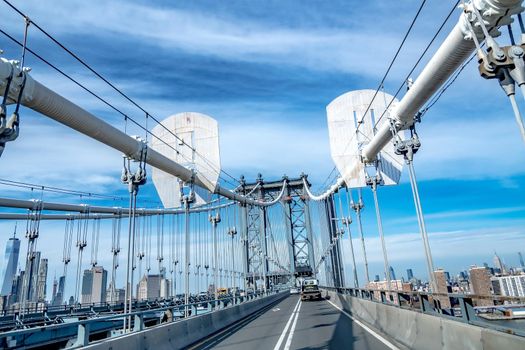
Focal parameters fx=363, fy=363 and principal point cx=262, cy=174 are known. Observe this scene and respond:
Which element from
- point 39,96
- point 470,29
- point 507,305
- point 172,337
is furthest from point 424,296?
point 39,96

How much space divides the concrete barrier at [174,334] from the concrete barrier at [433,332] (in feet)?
21.7

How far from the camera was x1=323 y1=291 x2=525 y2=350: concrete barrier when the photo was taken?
531 centimetres

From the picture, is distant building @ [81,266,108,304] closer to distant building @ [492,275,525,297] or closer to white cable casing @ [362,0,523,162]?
distant building @ [492,275,525,297]

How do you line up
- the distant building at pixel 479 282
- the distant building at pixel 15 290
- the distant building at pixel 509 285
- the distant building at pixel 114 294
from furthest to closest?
the distant building at pixel 15 290
the distant building at pixel 114 294
the distant building at pixel 509 285
the distant building at pixel 479 282

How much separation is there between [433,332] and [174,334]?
7.70 m

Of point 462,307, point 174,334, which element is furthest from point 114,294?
point 462,307

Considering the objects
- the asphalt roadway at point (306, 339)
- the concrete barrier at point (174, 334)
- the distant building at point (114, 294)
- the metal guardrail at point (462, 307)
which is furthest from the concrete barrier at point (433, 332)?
the distant building at point (114, 294)

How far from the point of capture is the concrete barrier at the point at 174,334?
8.30 m

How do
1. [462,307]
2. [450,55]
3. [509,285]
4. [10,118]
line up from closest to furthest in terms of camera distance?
[462,307] < [10,118] < [450,55] < [509,285]

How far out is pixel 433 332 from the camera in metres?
7.80

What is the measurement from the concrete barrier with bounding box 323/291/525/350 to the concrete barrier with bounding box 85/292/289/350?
6616 millimetres

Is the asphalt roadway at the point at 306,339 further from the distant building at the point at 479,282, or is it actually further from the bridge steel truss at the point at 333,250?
the bridge steel truss at the point at 333,250

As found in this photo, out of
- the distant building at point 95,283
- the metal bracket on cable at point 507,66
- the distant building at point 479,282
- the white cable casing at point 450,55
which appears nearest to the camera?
the metal bracket on cable at point 507,66

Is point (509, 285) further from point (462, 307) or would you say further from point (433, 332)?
point (462, 307)
